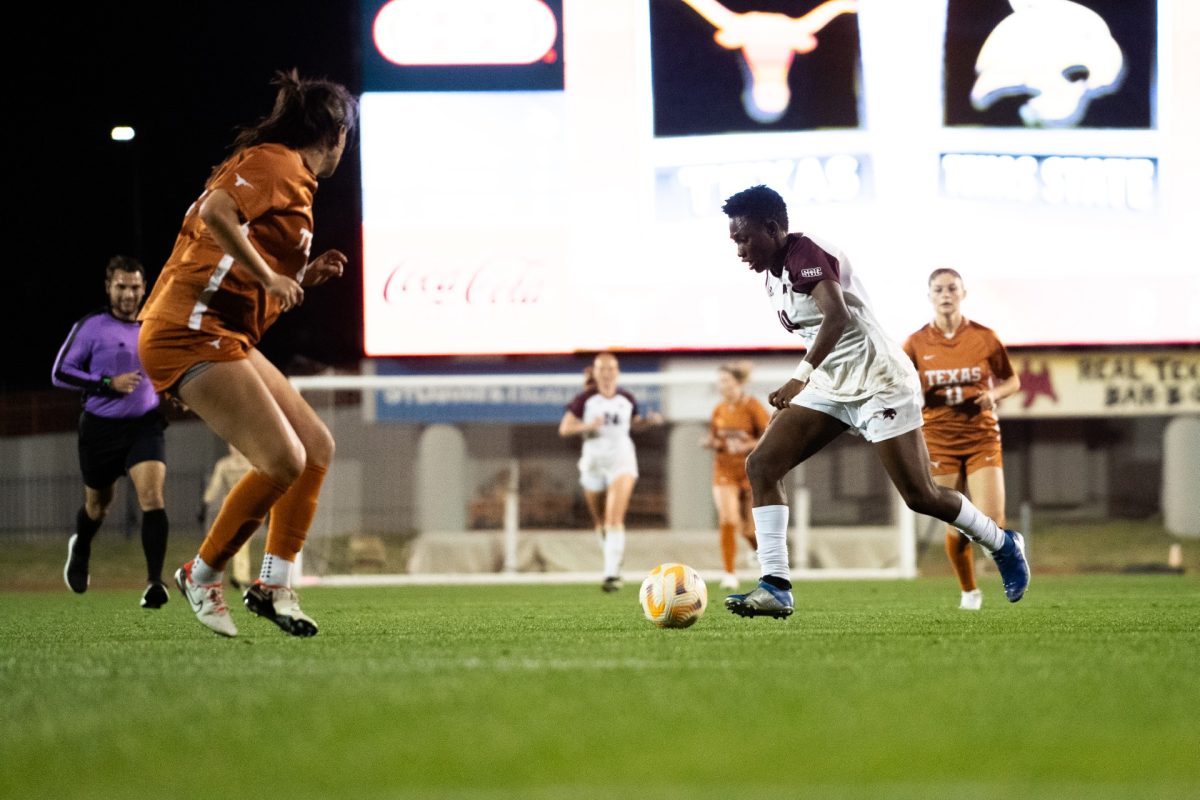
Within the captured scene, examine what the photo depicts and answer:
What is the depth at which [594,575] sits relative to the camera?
1509 cm

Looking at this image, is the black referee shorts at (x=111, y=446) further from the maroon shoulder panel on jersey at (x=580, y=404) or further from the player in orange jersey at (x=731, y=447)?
the player in orange jersey at (x=731, y=447)

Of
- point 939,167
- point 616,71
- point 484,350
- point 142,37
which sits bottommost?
point 484,350

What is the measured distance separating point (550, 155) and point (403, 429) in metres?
3.40

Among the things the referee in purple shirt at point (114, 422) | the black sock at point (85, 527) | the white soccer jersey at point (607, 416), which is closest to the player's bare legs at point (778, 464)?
the referee in purple shirt at point (114, 422)

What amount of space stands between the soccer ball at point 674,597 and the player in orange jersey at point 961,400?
8.00 feet

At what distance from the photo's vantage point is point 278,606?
560 centimetres

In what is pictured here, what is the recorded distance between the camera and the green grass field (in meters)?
2.71

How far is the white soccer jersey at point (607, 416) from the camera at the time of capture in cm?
1242

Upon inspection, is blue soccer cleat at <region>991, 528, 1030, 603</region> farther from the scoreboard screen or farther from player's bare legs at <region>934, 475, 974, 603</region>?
the scoreboard screen

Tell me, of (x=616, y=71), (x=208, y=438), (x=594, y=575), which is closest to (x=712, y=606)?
(x=594, y=575)

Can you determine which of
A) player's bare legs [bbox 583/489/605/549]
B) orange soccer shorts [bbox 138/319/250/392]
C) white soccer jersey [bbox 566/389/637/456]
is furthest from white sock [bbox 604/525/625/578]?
orange soccer shorts [bbox 138/319/250/392]

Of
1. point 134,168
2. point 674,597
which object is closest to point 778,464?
point 674,597

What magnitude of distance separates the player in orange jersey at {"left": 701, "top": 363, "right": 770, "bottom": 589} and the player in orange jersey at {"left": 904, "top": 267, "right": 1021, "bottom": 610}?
3626 mm

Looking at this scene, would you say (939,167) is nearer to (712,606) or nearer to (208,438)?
(712,606)
